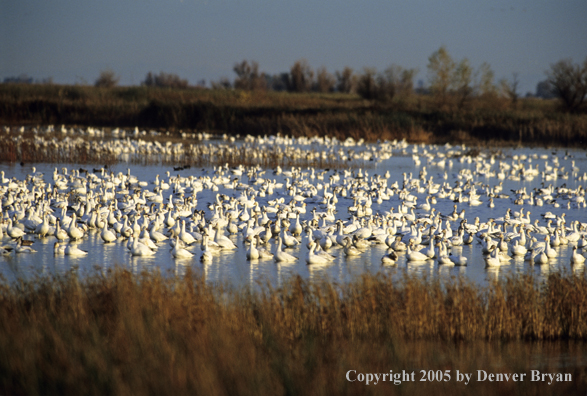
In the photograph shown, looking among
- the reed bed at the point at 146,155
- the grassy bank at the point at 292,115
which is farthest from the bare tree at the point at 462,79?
the reed bed at the point at 146,155

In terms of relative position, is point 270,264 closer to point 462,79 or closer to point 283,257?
point 283,257

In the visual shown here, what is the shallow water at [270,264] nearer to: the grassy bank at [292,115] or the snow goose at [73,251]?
the snow goose at [73,251]

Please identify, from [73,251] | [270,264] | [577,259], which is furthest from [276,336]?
[577,259]

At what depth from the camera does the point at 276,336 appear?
6.73 m

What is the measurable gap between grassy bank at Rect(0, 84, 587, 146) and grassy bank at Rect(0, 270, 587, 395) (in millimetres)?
30891

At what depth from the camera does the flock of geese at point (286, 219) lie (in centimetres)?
1159

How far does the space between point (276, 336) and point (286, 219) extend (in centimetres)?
708

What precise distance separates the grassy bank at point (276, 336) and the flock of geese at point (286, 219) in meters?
3.20

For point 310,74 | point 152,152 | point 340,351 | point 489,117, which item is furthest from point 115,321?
point 310,74

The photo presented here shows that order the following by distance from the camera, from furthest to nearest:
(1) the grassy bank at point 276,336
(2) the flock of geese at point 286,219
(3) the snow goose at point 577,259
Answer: (2) the flock of geese at point 286,219 < (3) the snow goose at point 577,259 < (1) the grassy bank at point 276,336

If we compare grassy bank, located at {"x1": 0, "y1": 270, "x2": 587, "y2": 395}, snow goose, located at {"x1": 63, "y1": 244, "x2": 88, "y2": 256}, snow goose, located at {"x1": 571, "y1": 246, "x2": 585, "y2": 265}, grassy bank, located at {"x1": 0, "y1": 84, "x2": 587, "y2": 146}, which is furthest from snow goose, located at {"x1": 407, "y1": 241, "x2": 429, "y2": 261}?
grassy bank, located at {"x1": 0, "y1": 84, "x2": 587, "y2": 146}

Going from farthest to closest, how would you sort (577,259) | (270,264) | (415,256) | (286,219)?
(286,219), (415,256), (577,259), (270,264)

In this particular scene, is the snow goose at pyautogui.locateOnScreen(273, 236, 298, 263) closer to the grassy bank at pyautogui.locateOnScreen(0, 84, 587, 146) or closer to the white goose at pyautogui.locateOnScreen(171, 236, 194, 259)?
the white goose at pyautogui.locateOnScreen(171, 236, 194, 259)

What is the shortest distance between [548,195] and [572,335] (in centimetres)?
1235
